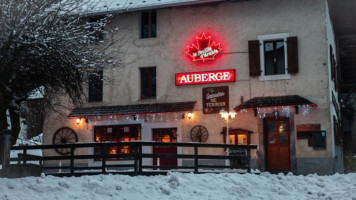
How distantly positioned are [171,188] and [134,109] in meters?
10.4

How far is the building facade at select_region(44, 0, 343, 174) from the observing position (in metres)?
22.1

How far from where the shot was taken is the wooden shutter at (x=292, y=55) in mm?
22188

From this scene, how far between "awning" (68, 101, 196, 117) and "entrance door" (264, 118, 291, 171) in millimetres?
3421

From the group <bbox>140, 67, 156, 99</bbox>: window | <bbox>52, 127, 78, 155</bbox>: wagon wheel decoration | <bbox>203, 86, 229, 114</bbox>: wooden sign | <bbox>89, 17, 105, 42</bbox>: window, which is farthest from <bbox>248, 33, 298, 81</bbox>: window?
<bbox>52, 127, 78, 155</bbox>: wagon wheel decoration

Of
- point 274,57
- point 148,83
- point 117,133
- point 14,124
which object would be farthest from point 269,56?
point 14,124

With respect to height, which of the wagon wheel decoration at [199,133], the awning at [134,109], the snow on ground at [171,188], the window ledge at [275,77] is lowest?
the snow on ground at [171,188]

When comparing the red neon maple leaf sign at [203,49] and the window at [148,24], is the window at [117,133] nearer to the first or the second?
the red neon maple leaf sign at [203,49]

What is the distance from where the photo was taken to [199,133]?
76.9 feet

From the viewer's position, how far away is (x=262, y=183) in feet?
52.6

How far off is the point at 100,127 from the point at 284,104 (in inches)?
339

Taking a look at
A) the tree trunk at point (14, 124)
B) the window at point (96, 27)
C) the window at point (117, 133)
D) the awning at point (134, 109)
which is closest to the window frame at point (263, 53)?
the awning at point (134, 109)

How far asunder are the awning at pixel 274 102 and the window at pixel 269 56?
35.3 inches

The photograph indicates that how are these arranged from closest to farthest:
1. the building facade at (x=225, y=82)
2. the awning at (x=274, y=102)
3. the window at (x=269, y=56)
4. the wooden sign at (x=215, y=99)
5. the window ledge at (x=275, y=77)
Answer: the awning at (x=274, y=102)
the building facade at (x=225, y=82)
the window ledge at (x=275, y=77)
the window at (x=269, y=56)
the wooden sign at (x=215, y=99)

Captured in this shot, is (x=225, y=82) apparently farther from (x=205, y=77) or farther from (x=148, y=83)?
(x=148, y=83)
